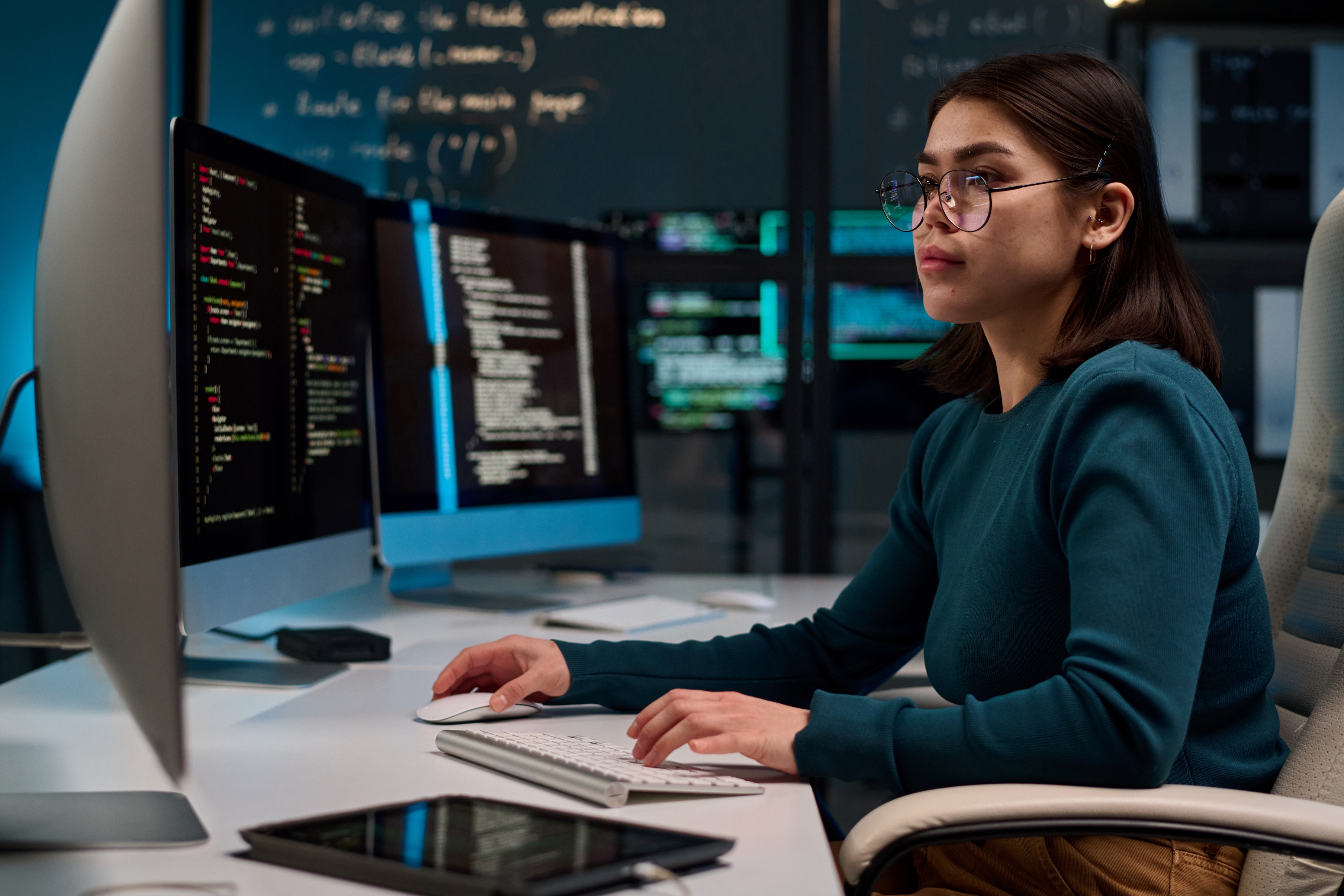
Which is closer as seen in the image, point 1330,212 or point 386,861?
point 386,861

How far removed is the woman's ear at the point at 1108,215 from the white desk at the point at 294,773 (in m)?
0.57

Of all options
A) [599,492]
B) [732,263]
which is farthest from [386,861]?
[732,263]

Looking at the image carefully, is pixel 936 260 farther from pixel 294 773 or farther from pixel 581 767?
pixel 294 773

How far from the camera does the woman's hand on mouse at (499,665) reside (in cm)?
114

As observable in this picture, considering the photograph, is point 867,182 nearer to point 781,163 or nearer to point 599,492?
point 781,163

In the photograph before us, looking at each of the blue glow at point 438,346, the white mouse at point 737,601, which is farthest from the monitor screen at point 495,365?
the white mouse at point 737,601

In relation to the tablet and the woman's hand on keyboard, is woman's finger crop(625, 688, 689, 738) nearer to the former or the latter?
the woman's hand on keyboard

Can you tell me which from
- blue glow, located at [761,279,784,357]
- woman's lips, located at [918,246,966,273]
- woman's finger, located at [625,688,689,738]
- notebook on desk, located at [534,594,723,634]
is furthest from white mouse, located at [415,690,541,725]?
blue glow, located at [761,279,784,357]

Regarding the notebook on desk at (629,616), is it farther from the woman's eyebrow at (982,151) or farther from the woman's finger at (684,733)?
the woman's eyebrow at (982,151)

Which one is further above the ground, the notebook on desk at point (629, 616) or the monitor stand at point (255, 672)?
the monitor stand at point (255, 672)

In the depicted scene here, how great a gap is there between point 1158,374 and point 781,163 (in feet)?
6.83

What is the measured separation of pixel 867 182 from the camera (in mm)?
2871

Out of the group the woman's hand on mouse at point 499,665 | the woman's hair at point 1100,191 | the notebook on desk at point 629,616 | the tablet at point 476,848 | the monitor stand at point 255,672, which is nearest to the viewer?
the tablet at point 476,848

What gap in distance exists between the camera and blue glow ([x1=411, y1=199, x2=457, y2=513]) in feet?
5.82
